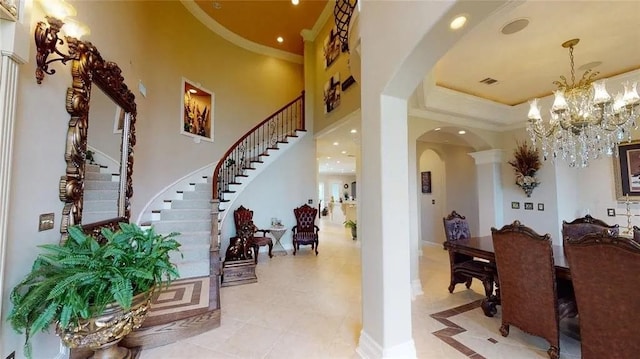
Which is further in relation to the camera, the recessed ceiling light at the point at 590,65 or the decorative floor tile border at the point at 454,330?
the recessed ceiling light at the point at 590,65

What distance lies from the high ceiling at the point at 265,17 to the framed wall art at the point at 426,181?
5288mm

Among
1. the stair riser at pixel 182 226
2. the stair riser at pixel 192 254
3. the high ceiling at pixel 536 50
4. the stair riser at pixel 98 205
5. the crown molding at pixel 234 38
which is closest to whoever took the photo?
the stair riser at pixel 98 205

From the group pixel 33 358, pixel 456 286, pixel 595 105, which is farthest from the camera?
pixel 456 286

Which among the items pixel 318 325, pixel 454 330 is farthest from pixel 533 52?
pixel 318 325

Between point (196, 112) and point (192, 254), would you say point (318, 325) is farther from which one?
point (196, 112)

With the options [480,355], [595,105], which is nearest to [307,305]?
[480,355]

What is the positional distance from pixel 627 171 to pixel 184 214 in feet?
24.2

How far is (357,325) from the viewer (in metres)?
2.74

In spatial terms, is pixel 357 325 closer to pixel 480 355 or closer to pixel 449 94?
pixel 480 355

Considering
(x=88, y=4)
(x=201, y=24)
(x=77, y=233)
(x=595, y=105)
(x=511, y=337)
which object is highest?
(x=201, y=24)

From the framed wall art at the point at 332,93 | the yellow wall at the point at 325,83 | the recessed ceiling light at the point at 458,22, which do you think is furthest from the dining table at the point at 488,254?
the framed wall art at the point at 332,93

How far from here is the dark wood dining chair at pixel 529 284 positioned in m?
2.18

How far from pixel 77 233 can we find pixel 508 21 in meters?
4.40

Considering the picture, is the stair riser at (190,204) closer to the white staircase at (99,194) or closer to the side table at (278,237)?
the side table at (278,237)
